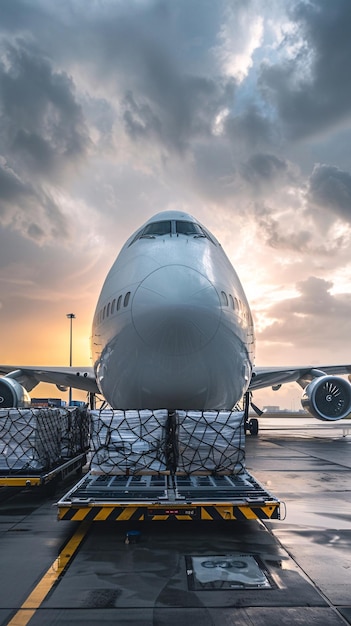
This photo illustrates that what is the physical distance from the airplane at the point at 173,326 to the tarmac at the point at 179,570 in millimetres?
2499

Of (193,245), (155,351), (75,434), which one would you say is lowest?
(75,434)

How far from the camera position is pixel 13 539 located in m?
6.20

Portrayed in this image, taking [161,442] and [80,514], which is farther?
[161,442]

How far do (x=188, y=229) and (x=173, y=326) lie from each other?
12.5 feet

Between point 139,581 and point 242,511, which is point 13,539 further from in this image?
point 242,511

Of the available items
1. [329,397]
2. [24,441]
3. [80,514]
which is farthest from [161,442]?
[329,397]

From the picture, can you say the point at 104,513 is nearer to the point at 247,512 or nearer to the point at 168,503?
the point at 168,503

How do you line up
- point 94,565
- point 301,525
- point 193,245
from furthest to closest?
1. point 193,245
2. point 301,525
3. point 94,565

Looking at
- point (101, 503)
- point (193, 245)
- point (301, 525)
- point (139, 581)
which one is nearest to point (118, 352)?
point (193, 245)

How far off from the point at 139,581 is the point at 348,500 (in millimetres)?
5108

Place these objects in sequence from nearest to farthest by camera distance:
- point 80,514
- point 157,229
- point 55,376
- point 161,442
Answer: point 80,514, point 161,442, point 157,229, point 55,376

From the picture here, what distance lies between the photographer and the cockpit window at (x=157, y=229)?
11336 millimetres

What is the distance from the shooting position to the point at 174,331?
827 cm

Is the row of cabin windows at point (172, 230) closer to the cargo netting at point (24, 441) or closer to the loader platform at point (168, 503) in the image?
the cargo netting at point (24, 441)
